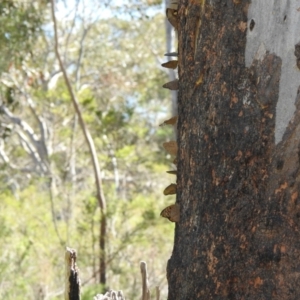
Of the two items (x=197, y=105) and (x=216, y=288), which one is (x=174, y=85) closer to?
(x=197, y=105)

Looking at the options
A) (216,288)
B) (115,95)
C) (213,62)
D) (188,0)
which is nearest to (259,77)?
(213,62)

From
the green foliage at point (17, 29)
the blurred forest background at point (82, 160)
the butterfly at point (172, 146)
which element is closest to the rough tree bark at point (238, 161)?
the butterfly at point (172, 146)

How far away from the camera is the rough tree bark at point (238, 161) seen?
129 centimetres

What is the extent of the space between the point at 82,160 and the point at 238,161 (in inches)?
437

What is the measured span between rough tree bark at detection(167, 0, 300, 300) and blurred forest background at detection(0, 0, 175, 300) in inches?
125

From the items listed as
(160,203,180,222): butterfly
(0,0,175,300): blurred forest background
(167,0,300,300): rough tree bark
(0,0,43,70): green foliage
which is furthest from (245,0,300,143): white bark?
(0,0,43,70): green foliage

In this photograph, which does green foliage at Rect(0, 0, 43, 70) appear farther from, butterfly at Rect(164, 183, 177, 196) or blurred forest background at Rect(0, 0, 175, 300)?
butterfly at Rect(164, 183, 177, 196)

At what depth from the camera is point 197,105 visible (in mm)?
1466

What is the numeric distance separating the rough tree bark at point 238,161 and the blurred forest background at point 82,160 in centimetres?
318

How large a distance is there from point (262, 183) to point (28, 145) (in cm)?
1135

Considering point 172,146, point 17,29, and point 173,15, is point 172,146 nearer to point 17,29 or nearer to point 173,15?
point 173,15

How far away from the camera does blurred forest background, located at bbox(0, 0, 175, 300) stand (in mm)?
6586

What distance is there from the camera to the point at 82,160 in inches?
487

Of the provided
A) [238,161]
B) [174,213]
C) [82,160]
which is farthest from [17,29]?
[238,161]
